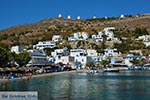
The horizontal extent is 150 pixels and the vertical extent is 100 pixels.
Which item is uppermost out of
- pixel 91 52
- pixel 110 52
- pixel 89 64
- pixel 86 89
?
pixel 110 52

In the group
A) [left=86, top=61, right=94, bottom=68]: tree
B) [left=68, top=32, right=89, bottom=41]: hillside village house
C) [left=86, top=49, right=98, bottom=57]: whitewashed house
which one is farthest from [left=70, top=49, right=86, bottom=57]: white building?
[left=68, top=32, right=89, bottom=41]: hillside village house

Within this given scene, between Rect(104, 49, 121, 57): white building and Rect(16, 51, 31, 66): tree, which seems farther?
Rect(104, 49, 121, 57): white building

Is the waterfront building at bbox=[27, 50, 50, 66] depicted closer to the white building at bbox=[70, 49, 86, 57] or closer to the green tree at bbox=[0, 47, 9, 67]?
the white building at bbox=[70, 49, 86, 57]

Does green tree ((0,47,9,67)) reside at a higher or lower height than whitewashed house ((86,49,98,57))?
lower

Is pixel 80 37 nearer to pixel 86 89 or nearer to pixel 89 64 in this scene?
pixel 89 64

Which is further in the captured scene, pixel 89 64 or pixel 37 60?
pixel 89 64

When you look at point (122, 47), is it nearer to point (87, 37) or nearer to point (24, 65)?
point (87, 37)

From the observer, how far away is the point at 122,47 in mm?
159250

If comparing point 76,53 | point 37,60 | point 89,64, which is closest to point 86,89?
point 37,60

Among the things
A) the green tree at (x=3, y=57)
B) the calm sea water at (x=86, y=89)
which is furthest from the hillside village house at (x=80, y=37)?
the calm sea water at (x=86, y=89)

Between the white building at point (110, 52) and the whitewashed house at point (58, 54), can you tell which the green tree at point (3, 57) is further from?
the white building at point (110, 52)

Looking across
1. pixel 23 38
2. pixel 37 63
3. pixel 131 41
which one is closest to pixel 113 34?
pixel 131 41

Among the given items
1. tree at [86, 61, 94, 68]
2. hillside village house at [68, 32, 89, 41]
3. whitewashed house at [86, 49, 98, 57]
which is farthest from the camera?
hillside village house at [68, 32, 89, 41]

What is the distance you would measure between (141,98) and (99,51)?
113521mm
